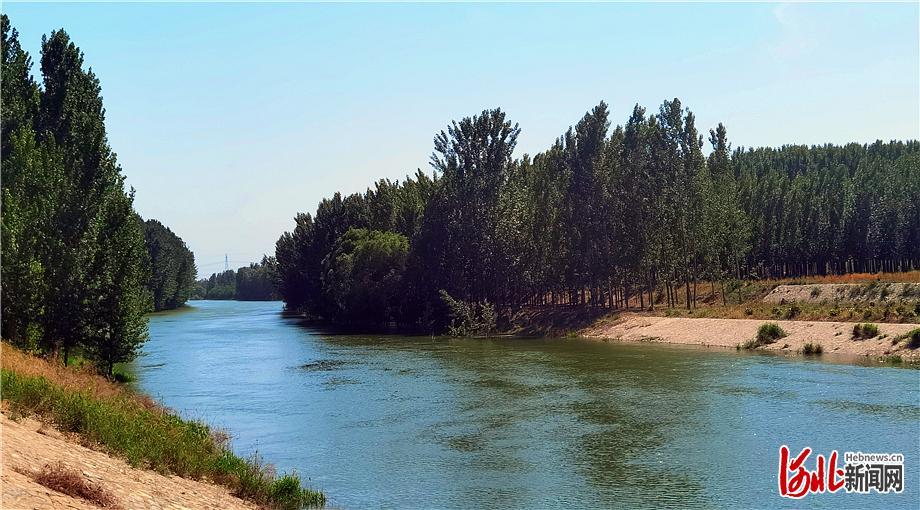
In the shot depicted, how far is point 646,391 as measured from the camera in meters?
41.9

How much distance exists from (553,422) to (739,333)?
3729 centimetres

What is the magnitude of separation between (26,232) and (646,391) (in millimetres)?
30330

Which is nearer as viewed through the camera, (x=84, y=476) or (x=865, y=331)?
(x=84, y=476)

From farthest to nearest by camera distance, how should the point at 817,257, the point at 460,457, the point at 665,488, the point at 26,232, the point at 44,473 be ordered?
1. the point at 817,257
2. the point at 26,232
3. the point at 460,457
4. the point at 665,488
5. the point at 44,473

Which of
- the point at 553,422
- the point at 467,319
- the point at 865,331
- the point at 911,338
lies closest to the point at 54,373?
the point at 553,422

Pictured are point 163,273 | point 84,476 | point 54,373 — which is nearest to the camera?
point 84,476

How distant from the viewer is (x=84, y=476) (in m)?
16.1

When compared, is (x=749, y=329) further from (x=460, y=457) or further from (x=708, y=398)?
(x=460, y=457)

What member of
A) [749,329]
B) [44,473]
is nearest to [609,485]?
[44,473]

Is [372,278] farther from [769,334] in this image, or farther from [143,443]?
[143,443]

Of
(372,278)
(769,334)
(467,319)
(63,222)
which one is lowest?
(769,334)

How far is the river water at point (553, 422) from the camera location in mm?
23969

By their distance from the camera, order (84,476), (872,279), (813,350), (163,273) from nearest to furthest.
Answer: (84,476) < (813,350) < (872,279) < (163,273)

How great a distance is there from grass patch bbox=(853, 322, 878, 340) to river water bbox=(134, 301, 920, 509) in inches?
279
